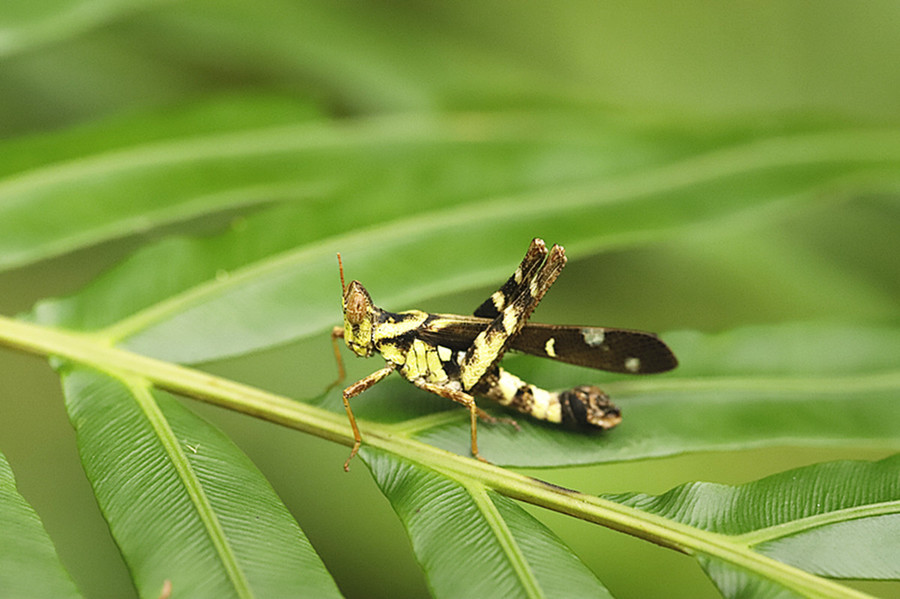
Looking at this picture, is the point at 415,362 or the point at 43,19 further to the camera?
the point at 43,19

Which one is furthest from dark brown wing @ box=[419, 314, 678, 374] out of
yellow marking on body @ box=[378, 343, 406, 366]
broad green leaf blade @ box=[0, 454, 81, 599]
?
broad green leaf blade @ box=[0, 454, 81, 599]

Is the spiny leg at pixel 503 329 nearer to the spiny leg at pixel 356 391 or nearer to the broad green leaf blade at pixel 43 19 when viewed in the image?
the spiny leg at pixel 356 391

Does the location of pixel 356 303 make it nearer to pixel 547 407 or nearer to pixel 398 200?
pixel 398 200

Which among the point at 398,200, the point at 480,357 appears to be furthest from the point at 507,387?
the point at 398,200

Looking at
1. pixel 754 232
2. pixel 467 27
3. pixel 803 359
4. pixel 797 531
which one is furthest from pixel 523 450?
pixel 467 27

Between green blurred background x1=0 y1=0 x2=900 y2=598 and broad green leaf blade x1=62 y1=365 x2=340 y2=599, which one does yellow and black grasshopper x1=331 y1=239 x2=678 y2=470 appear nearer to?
broad green leaf blade x1=62 y1=365 x2=340 y2=599

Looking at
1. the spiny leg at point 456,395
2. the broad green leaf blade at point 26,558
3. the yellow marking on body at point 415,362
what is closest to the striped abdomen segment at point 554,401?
the spiny leg at point 456,395

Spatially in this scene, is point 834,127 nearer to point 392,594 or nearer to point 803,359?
point 803,359
